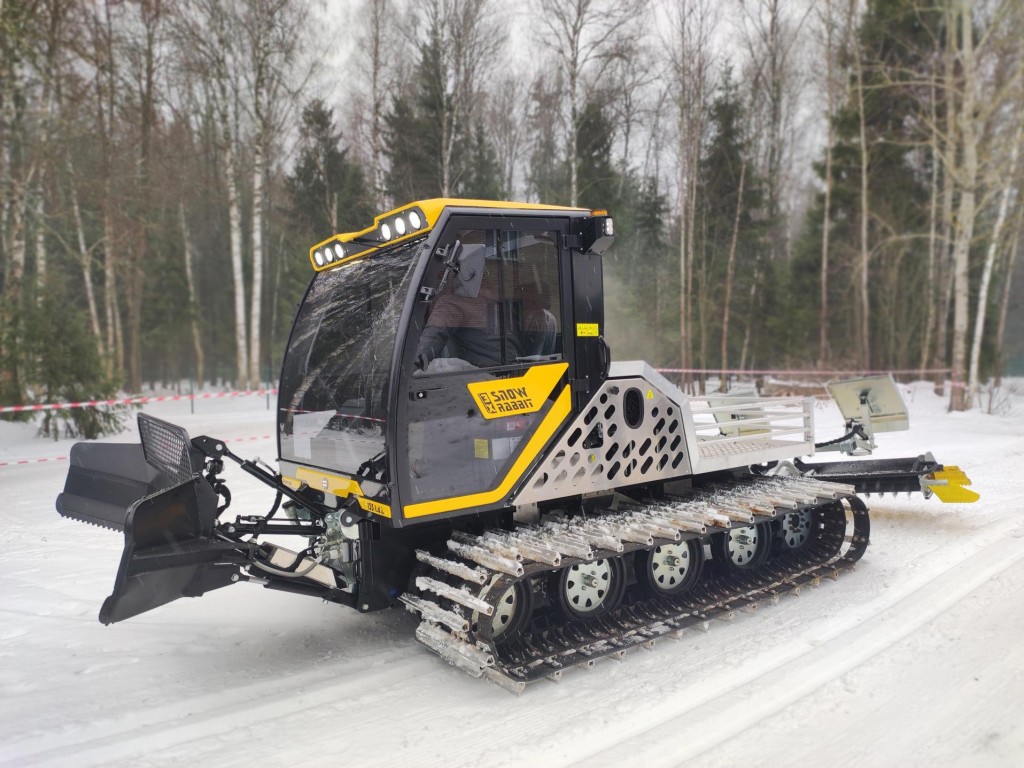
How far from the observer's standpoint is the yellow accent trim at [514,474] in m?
3.77

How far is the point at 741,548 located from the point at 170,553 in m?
3.75

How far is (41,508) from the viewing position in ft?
25.6

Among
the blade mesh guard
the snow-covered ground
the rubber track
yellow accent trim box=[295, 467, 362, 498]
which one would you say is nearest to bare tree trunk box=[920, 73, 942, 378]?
the rubber track

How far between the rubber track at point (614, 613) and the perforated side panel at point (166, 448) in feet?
4.63

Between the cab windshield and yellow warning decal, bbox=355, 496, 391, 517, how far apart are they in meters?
0.17

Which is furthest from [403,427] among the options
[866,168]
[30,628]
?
[866,168]

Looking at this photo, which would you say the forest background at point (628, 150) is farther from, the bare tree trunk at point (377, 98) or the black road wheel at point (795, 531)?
the black road wheel at point (795, 531)

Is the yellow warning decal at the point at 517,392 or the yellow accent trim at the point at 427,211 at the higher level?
the yellow accent trim at the point at 427,211

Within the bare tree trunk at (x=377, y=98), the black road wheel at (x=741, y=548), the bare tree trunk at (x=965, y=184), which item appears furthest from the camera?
the bare tree trunk at (x=377, y=98)

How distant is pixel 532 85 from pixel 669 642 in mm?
23697

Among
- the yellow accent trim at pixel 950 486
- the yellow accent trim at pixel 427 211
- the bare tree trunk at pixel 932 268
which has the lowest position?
the yellow accent trim at pixel 950 486

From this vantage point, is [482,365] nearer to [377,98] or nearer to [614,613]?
[614,613]

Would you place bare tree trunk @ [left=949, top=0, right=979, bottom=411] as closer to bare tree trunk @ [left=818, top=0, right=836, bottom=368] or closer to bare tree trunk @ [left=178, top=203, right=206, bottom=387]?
bare tree trunk @ [left=818, top=0, right=836, bottom=368]

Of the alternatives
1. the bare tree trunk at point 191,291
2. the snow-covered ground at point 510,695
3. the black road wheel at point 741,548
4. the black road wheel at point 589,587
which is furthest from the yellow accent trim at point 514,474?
the bare tree trunk at point 191,291
